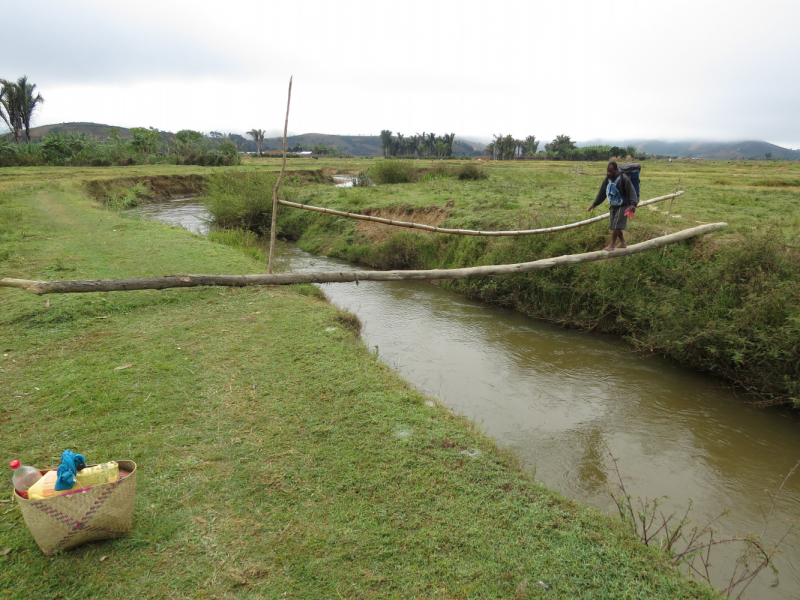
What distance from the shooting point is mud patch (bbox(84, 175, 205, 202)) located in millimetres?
21234

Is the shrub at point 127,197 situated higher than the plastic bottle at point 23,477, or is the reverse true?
the shrub at point 127,197

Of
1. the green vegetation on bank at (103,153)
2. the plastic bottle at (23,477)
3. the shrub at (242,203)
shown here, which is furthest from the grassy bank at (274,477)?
the green vegetation on bank at (103,153)

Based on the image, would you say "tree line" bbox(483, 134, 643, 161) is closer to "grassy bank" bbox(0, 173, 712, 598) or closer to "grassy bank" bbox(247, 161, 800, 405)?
"grassy bank" bbox(247, 161, 800, 405)

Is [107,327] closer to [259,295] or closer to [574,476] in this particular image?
[259,295]

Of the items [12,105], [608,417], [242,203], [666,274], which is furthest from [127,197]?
[12,105]

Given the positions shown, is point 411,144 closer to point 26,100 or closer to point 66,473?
point 26,100

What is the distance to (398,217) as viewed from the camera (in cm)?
1591

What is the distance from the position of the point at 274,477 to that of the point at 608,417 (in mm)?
4809

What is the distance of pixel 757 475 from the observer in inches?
194

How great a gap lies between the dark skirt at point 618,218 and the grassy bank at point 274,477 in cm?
454

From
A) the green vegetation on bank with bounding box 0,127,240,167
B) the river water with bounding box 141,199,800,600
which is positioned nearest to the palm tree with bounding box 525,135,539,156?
the green vegetation on bank with bounding box 0,127,240,167

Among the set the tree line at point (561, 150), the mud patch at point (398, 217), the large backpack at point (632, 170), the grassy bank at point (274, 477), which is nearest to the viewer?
the grassy bank at point (274, 477)

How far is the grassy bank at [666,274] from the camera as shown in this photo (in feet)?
20.7

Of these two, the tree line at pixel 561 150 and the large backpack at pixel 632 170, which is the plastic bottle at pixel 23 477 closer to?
the large backpack at pixel 632 170
